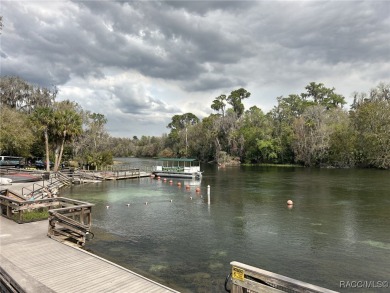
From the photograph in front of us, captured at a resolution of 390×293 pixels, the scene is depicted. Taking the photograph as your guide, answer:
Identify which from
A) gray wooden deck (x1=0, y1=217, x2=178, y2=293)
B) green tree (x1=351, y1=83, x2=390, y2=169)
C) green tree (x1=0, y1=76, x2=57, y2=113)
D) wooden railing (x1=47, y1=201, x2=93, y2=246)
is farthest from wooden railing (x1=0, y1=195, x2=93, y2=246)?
green tree (x1=351, y1=83, x2=390, y2=169)

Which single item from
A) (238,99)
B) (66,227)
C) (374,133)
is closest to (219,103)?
(238,99)

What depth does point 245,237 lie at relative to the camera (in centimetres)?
1742

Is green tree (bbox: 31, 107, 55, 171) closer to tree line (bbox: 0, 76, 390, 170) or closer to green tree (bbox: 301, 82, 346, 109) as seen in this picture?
tree line (bbox: 0, 76, 390, 170)

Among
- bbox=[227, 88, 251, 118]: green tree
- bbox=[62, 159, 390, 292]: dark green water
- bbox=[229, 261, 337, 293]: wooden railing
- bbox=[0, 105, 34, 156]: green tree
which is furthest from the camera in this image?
bbox=[227, 88, 251, 118]: green tree

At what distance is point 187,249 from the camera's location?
15266 mm

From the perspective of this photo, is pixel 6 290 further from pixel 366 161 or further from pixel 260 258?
pixel 366 161

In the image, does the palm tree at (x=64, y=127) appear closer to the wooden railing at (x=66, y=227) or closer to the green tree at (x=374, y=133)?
the wooden railing at (x=66, y=227)

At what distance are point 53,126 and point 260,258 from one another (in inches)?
1562

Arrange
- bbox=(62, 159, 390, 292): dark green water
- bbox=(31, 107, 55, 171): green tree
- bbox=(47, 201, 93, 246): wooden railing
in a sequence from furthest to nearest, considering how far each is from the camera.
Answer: bbox=(31, 107, 55, 171): green tree
bbox=(47, 201, 93, 246): wooden railing
bbox=(62, 159, 390, 292): dark green water

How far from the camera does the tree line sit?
46281 mm

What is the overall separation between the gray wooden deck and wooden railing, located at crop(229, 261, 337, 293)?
2144mm

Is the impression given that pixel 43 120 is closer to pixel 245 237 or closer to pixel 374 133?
pixel 245 237

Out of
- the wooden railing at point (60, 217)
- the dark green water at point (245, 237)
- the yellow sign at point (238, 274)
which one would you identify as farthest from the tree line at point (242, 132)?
the yellow sign at point (238, 274)

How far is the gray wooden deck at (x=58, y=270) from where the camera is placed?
7.41 m
